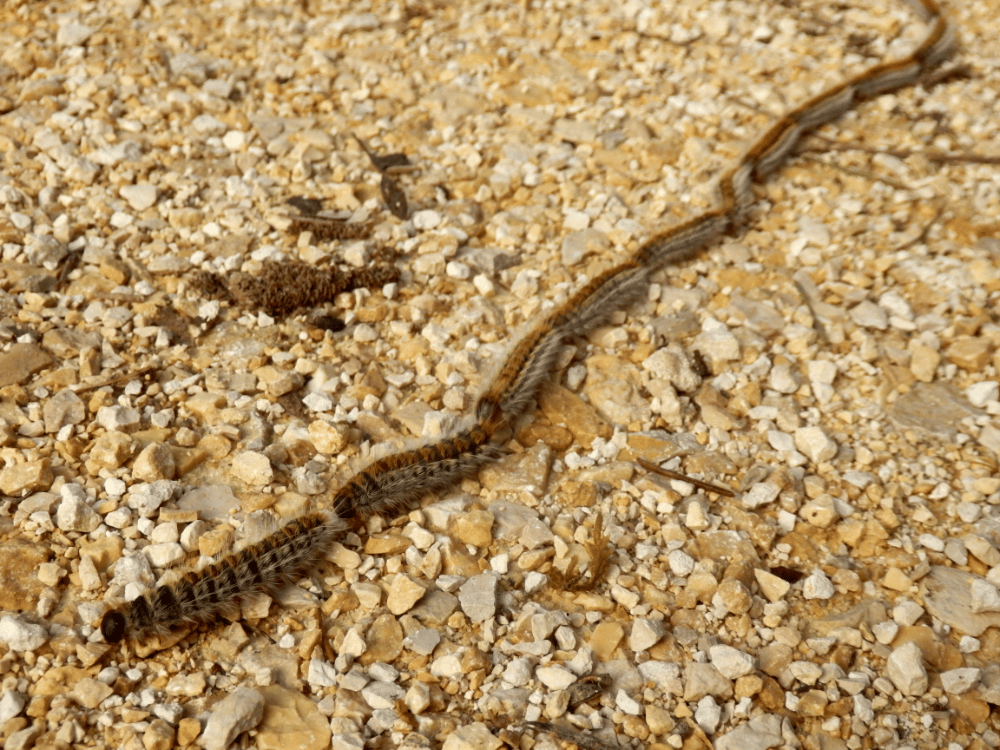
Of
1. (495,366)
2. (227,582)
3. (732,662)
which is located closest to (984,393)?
(732,662)

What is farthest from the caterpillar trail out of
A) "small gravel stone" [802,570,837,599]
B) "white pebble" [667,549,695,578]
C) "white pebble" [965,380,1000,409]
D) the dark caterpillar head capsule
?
"white pebble" [965,380,1000,409]

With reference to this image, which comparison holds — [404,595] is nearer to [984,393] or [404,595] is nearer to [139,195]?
[139,195]

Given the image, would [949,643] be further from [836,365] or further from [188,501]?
[188,501]

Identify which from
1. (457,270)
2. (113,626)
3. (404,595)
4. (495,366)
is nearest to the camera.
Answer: (113,626)

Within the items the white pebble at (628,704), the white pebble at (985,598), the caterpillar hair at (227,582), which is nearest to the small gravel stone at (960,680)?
the white pebble at (985,598)

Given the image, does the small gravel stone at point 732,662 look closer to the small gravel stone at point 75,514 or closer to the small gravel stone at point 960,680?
the small gravel stone at point 960,680

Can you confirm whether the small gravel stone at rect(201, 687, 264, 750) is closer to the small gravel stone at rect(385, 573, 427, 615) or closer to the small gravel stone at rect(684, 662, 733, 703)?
the small gravel stone at rect(385, 573, 427, 615)

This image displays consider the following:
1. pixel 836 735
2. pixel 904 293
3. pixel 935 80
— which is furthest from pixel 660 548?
pixel 935 80

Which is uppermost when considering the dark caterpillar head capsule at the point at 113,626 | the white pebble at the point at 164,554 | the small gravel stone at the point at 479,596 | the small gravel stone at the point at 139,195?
the small gravel stone at the point at 139,195
